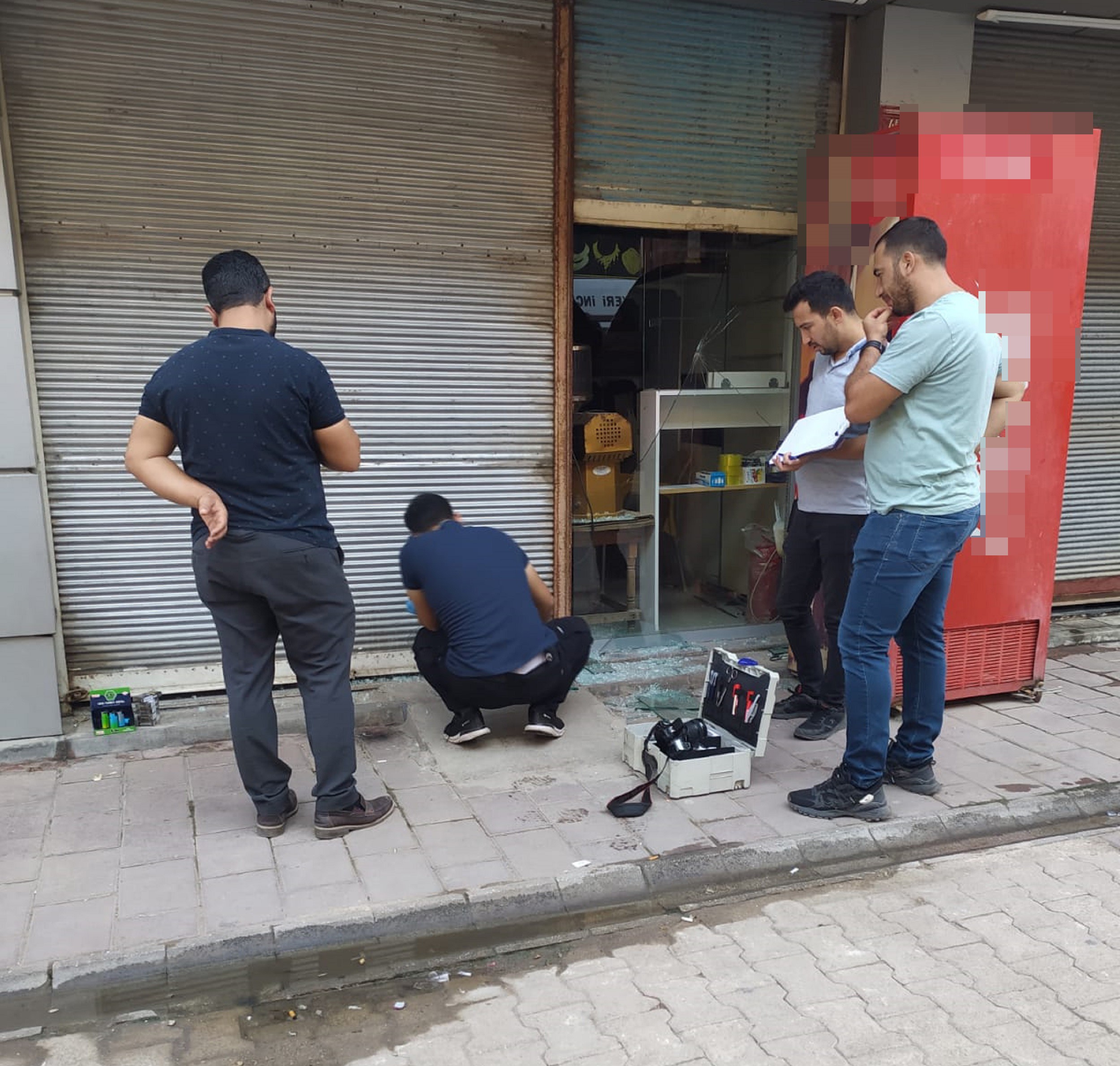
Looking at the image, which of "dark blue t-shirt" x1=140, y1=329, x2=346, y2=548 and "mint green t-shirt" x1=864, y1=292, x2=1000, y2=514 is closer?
"dark blue t-shirt" x1=140, y1=329, x2=346, y2=548

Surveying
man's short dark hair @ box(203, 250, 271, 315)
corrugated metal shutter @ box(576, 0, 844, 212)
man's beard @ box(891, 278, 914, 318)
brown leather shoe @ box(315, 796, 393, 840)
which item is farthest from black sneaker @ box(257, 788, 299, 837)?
corrugated metal shutter @ box(576, 0, 844, 212)

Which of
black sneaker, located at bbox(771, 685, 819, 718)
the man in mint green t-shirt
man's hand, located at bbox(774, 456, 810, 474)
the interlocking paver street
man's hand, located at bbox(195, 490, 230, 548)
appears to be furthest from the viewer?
black sneaker, located at bbox(771, 685, 819, 718)

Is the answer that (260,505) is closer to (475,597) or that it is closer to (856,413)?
(475,597)

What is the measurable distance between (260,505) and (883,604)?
2297 mm

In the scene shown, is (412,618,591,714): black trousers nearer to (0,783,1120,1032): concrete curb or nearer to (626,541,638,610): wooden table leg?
(0,783,1120,1032): concrete curb

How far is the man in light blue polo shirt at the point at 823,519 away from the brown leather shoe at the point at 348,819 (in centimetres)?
204

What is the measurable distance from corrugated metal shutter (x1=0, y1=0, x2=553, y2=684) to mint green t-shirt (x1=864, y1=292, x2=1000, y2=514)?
2.25 m

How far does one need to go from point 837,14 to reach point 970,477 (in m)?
3.32

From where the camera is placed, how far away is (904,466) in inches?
133

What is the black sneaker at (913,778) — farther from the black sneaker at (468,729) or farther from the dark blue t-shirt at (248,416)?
the dark blue t-shirt at (248,416)

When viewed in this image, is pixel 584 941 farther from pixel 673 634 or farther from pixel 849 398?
pixel 673 634

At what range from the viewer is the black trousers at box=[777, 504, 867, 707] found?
421 centimetres

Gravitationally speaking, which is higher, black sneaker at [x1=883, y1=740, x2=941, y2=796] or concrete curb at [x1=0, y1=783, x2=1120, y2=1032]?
black sneaker at [x1=883, y1=740, x2=941, y2=796]

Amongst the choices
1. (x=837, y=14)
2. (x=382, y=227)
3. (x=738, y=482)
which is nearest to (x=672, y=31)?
(x=837, y=14)
